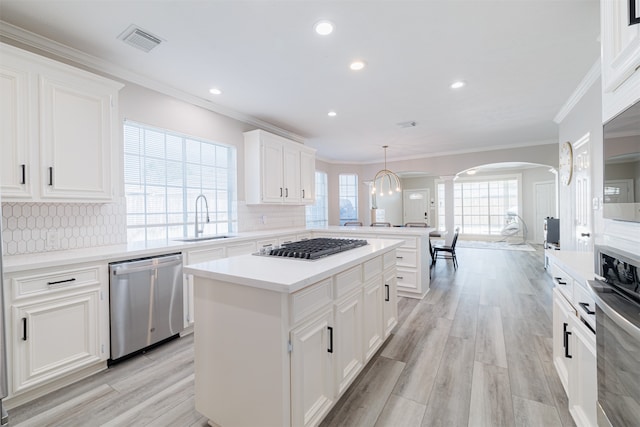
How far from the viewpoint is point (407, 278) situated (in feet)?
13.4

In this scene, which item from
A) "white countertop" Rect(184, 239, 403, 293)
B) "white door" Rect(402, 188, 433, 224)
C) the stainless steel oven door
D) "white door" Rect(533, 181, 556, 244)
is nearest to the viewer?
the stainless steel oven door

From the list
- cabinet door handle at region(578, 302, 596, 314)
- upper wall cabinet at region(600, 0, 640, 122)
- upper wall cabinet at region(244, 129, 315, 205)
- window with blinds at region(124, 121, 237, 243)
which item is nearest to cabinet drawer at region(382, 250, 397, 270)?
cabinet door handle at region(578, 302, 596, 314)

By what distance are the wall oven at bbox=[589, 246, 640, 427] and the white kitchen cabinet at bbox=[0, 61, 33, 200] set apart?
130 inches

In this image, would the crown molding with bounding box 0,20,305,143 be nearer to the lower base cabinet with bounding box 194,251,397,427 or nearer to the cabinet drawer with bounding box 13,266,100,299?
the cabinet drawer with bounding box 13,266,100,299

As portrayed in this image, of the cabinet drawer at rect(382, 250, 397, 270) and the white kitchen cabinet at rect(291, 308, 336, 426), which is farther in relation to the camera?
the cabinet drawer at rect(382, 250, 397, 270)

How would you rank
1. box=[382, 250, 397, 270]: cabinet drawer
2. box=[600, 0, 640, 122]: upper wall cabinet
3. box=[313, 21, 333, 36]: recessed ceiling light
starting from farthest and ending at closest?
box=[382, 250, 397, 270]: cabinet drawer
box=[313, 21, 333, 36]: recessed ceiling light
box=[600, 0, 640, 122]: upper wall cabinet

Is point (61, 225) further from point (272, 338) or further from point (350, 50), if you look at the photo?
point (350, 50)

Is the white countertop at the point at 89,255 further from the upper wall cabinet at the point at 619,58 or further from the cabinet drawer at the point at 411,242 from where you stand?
the upper wall cabinet at the point at 619,58

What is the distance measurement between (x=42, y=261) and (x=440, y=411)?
280 centimetres

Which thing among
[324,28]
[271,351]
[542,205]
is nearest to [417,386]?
[271,351]

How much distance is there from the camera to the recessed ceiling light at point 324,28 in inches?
82.0

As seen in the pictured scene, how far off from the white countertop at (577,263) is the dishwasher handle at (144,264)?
2.95m

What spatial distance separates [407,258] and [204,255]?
278 centimetres

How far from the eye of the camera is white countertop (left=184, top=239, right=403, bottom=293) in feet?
4.32
